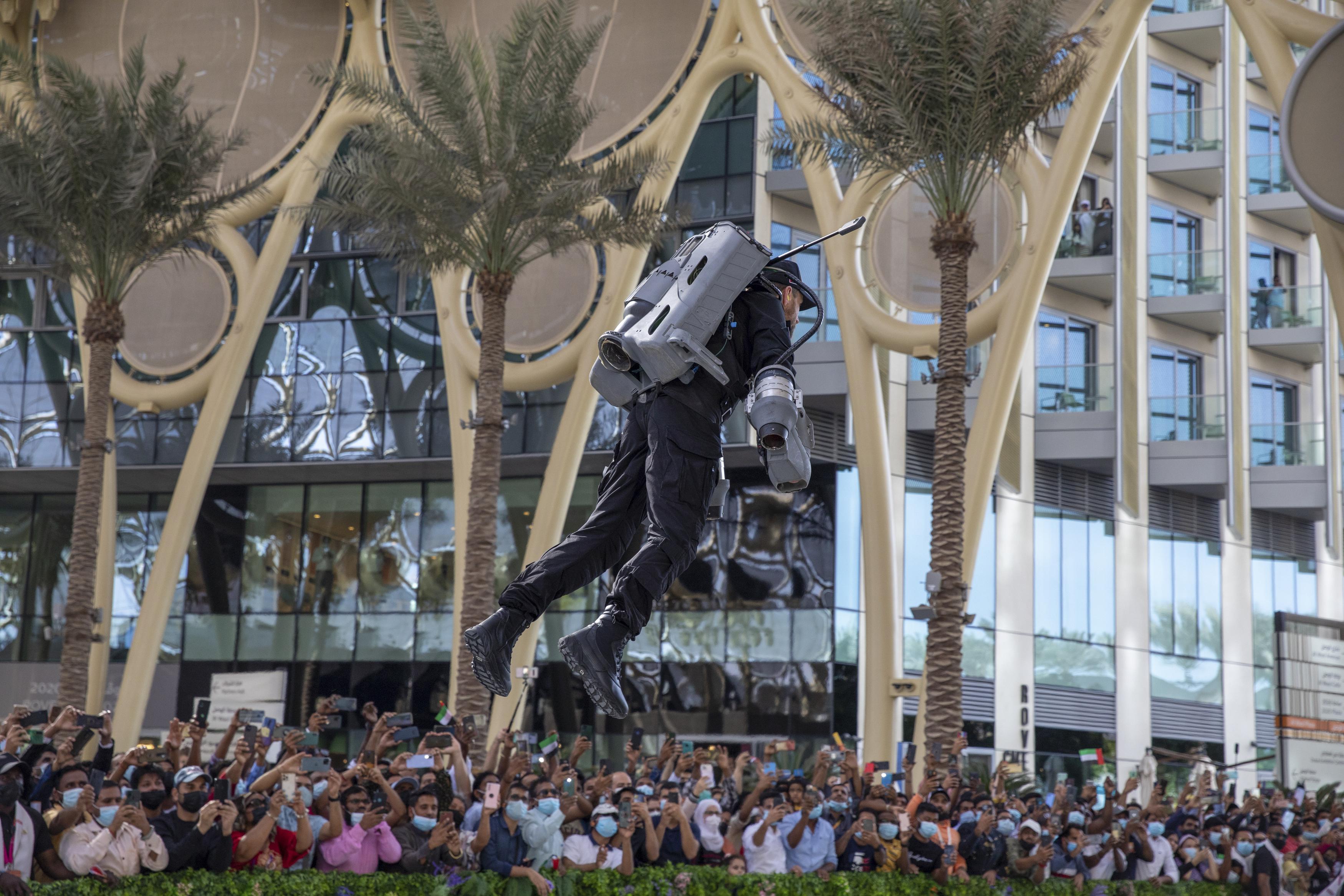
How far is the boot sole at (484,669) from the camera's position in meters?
5.26

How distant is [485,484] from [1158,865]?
979 cm

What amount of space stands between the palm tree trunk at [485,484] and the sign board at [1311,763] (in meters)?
14.2

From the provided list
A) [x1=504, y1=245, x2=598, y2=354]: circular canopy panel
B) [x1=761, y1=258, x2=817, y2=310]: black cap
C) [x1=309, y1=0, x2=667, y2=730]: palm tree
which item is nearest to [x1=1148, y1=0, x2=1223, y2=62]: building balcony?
[x1=504, y1=245, x2=598, y2=354]: circular canopy panel

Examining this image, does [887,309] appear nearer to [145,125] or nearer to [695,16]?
[695,16]

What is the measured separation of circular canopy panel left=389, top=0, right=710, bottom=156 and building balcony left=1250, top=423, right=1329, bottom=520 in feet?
53.1

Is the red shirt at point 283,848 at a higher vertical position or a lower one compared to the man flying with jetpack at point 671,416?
lower

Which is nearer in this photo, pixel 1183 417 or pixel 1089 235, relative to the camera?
pixel 1089 235

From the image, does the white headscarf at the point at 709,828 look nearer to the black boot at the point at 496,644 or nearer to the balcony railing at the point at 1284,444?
the black boot at the point at 496,644

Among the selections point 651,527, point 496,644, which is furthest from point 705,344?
point 496,644

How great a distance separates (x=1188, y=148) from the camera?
34.5 m

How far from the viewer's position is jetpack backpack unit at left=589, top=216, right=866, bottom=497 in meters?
4.92

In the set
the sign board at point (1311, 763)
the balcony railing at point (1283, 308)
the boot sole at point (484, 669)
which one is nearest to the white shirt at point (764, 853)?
the boot sole at point (484, 669)

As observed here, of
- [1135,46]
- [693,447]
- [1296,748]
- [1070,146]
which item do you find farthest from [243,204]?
[693,447]

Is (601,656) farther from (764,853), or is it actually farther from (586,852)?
(764,853)
